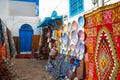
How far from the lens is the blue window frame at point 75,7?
13.6 feet

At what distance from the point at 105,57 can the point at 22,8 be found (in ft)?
35.9

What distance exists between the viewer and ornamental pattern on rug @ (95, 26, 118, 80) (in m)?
2.65

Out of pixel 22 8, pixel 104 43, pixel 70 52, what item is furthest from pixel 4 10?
pixel 104 43

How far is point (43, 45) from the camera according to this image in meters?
9.54

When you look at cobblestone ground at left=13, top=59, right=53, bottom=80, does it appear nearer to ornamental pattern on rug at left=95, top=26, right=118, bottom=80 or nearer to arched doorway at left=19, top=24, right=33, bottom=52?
ornamental pattern on rug at left=95, top=26, right=118, bottom=80

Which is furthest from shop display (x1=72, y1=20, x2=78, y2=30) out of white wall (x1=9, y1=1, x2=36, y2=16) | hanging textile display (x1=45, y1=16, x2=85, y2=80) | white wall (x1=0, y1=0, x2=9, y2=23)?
white wall (x1=9, y1=1, x2=36, y2=16)

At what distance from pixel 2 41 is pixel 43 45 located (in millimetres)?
4890

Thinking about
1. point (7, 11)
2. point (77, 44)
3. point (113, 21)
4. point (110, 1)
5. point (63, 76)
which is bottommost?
point (63, 76)

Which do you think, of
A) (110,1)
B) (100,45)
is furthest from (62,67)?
(110,1)

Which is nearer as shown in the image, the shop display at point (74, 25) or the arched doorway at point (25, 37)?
the shop display at point (74, 25)

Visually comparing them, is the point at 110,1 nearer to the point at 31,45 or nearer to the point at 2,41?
the point at 2,41

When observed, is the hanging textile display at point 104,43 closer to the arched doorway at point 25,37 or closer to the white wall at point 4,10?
the arched doorway at point 25,37

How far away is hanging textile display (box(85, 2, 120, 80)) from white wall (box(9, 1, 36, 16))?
9.89 meters

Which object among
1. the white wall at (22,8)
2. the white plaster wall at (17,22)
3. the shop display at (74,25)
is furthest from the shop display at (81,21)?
the white wall at (22,8)
